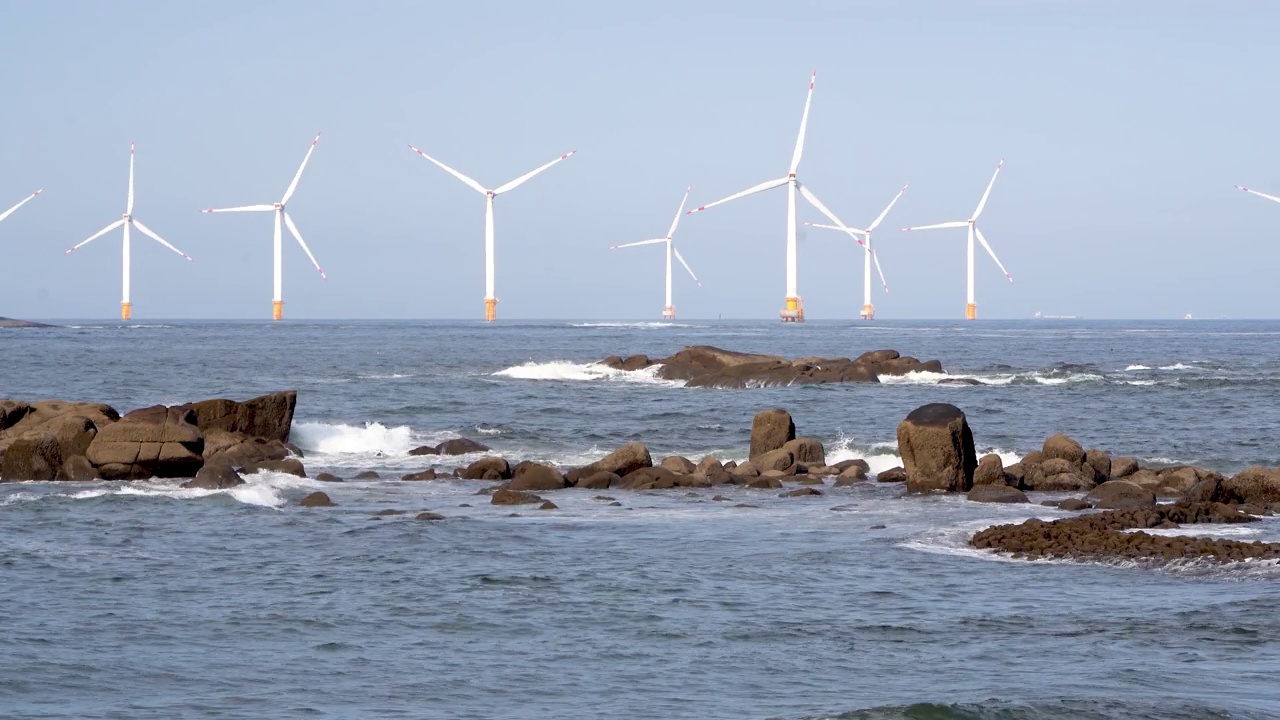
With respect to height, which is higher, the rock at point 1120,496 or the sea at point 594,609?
the rock at point 1120,496

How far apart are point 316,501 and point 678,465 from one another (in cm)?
958

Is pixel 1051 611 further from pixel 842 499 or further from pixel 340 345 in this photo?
pixel 340 345

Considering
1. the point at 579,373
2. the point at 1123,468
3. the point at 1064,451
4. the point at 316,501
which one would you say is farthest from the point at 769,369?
the point at 316,501

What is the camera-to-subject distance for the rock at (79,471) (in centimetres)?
3269

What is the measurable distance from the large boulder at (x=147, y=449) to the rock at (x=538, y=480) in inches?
293

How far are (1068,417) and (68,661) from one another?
4264 centimetres

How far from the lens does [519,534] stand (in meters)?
25.1

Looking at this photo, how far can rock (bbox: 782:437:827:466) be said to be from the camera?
36938 mm

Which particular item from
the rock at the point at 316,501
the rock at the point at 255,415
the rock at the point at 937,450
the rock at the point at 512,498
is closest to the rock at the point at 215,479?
the rock at the point at 316,501

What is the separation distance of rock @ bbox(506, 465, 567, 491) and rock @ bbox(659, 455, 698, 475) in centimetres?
329

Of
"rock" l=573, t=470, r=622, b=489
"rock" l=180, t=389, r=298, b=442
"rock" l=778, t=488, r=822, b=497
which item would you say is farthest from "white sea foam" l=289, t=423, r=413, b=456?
"rock" l=778, t=488, r=822, b=497

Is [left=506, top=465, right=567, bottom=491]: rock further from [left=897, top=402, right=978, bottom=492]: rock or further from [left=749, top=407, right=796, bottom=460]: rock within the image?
[left=897, top=402, right=978, bottom=492]: rock

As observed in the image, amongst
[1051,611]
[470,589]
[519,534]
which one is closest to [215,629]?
[470,589]

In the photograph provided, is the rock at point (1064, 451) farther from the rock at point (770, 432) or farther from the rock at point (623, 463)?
the rock at point (623, 463)
